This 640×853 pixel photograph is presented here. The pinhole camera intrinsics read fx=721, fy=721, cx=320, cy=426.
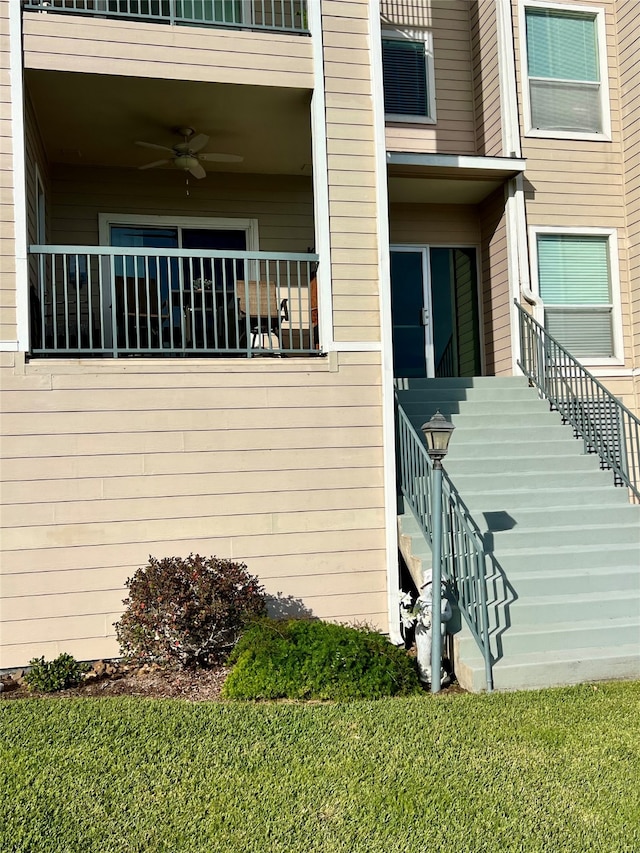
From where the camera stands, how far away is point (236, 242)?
8.75m

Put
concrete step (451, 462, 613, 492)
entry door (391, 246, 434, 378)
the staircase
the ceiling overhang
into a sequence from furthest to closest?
entry door (391, 246, 434, 378), the ceiling overhang, concrete step (451, 462, 613, 492), the staircase

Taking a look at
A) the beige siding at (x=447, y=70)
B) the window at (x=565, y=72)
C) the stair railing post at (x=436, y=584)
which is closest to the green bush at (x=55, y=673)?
the stair railing post at (x=436, y=584)

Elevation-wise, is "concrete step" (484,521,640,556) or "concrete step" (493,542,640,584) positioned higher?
"concrete step" (484,521,640,556)

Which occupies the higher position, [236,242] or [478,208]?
[478,208]

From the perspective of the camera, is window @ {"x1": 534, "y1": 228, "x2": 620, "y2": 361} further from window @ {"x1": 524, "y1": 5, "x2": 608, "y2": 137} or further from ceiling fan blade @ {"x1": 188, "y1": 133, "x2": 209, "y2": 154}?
ceiling fan blade @ {"x1": 188, "y1": 133, "x2": 209, "y2": 154}

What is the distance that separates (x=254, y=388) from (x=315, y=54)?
2968mm

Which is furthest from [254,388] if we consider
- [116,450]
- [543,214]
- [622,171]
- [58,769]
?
[622,171]

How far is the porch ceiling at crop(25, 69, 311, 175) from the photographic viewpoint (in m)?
6.31

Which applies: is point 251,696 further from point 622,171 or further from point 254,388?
point 622,171

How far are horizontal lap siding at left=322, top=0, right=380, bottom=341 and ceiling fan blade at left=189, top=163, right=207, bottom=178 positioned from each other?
1919 mm

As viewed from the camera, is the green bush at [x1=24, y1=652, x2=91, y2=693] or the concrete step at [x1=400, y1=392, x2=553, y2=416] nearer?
the green bush at [x1=24, y1=652, x2=91, y2=693]

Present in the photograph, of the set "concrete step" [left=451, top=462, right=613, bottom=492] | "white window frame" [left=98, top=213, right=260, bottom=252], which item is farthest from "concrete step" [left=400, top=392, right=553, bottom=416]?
"white window frame" [left=98, top=213, right=260, bottom=252]

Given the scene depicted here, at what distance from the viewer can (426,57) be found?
9469mm

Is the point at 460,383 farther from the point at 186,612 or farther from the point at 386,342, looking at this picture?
the point at 186,612
